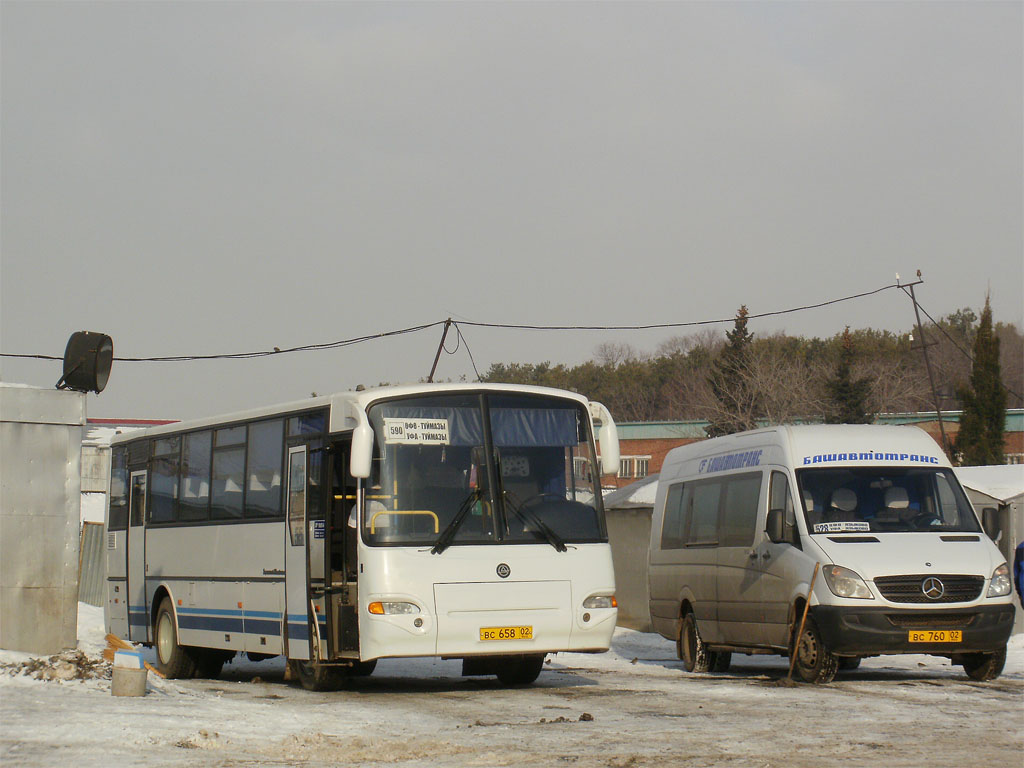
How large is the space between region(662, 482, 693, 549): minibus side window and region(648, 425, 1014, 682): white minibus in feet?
1.77

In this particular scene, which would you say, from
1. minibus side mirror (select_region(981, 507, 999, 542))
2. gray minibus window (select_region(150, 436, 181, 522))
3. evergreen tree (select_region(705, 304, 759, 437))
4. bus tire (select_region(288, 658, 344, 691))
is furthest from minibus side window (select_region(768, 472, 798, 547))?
evergreen tree (select_region(705, 304, 759, 437))

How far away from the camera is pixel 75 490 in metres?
14.9

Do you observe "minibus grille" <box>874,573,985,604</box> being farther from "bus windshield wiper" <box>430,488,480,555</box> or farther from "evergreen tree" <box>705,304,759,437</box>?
"evergreen tree" <box>705,304,759,437</box>

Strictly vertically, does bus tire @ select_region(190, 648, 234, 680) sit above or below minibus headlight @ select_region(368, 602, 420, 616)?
below

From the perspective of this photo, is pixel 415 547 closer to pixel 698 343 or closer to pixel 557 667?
pixel 557 667

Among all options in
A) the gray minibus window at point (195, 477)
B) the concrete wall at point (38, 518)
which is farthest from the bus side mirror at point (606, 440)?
the concrete wall at point (38, 518)

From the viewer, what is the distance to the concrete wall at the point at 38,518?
14516 millimetres

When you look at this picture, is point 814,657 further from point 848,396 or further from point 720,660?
point 848,396

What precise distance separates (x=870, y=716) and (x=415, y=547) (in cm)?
452

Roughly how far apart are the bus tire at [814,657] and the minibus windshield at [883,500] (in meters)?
1.10

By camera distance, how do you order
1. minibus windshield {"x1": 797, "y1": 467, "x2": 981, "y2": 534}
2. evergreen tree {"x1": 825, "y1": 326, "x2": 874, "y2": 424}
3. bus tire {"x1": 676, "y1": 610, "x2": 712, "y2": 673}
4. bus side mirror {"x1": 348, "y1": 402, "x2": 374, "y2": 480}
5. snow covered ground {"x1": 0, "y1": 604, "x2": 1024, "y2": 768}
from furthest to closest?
1. evergreen tree {"x1": 825, "y1": 326, "x2": 874, "y2": 424}
2. bus tire {"x1": 676, "y1": 610, "x2": 712, "y2": 673}
3. minibus windshield {"x1": 797, "y1": 467, "x2": 981, "y2": 534}
4. bus side mirror {"x1": 348, "y1": 402, "x2": 374, "y2": 480}
5. snow covered ground {"x1": 0, "y1": 604, "x2": 1024, "y2": 768}

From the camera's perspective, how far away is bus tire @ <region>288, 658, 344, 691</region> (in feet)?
46.4

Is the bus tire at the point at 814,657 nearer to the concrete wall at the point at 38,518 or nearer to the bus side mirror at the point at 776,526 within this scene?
the bus side mirror at the point at 776,526

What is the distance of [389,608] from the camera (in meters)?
12.9
